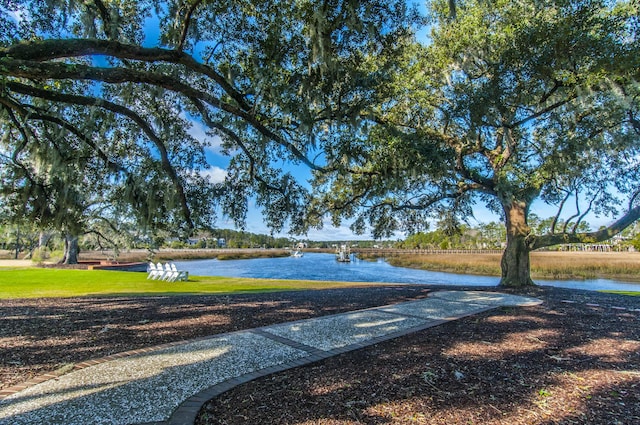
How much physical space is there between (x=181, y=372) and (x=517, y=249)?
12.6m

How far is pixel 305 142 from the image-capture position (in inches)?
313

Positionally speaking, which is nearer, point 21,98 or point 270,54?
point 270,54

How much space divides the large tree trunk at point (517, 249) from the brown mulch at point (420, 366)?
5291 mm

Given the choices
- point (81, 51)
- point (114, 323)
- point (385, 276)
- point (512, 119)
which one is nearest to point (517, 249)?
point (512, 119)

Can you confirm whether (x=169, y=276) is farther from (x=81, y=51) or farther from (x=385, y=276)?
(x=385, y=276)

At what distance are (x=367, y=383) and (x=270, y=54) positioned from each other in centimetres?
633

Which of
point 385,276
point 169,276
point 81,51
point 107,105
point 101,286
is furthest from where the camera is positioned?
point 385,276

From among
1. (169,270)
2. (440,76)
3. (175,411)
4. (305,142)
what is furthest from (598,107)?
(169,270)

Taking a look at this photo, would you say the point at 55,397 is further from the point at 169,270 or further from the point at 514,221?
the point at 169,270

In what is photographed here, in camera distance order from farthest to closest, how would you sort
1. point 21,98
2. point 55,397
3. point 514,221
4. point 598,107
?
point 514,221, point 598,107, point 21,98, point 55,397

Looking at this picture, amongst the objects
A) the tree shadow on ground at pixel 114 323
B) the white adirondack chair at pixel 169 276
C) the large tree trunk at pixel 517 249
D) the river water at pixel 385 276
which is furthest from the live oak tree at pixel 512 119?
the river water at pixel 385 276

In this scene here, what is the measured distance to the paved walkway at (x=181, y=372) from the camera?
3.00 m

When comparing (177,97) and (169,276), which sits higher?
(177,97)

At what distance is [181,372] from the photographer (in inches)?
155
